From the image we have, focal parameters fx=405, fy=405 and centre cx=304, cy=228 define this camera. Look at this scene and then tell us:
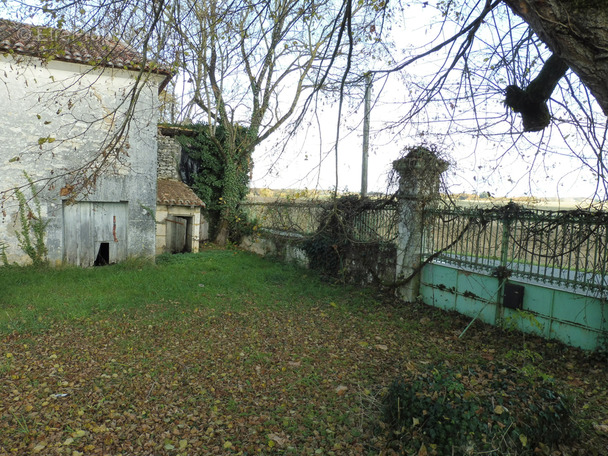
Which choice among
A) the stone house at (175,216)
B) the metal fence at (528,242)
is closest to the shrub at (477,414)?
the metal fence at (528,242)

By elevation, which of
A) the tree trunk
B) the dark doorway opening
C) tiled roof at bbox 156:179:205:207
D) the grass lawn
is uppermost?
the tree trunk

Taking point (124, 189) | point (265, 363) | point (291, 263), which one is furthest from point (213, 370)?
point (124, 189)

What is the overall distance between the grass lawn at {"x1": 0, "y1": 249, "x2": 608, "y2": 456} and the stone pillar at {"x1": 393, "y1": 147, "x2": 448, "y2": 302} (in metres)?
0.60

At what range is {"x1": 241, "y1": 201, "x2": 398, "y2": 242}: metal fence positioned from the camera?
8.99 metres

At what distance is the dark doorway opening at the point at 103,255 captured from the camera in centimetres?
1163

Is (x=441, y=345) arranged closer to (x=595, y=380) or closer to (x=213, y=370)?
(x=595, y=380)

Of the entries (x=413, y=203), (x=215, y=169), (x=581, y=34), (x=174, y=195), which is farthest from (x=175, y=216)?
(x=581, y=34)

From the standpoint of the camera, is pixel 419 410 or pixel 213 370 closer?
pixel 419 410

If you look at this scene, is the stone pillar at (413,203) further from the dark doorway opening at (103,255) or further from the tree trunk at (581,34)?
the dark doorway opening at (103,255)

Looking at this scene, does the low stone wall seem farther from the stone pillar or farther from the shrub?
the shrub

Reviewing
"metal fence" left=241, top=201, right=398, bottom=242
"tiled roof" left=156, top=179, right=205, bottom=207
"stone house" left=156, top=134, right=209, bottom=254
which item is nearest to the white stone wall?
"tiled roof" left=156, top=179, right=205, bottom=207

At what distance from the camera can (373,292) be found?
30.0 ft

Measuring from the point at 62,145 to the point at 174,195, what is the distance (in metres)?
4.31

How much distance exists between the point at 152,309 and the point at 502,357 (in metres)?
6.12
